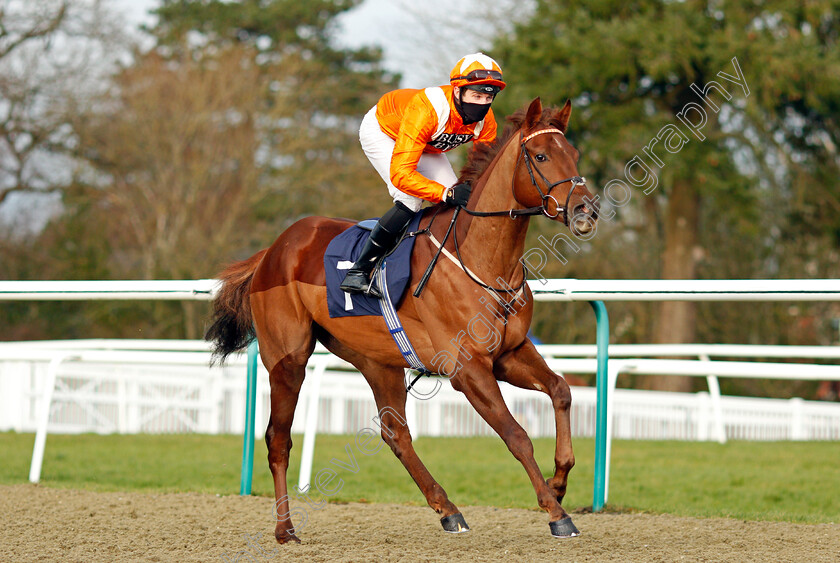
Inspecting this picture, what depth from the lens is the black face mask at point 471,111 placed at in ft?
13.1

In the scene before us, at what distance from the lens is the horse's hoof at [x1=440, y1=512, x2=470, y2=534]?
3.97 metres

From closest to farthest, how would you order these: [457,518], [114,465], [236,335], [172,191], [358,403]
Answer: [457,518], [236,335], [114,465], [358,403], [172,191]

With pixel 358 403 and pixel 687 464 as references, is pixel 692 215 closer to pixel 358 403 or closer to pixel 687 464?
pixel 358 403

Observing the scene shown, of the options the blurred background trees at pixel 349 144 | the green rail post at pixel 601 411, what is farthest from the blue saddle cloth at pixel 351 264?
the blurred background trees at pixel 349 144

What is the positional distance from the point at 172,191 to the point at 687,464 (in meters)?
14.6

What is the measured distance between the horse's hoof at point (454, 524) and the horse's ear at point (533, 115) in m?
1.63

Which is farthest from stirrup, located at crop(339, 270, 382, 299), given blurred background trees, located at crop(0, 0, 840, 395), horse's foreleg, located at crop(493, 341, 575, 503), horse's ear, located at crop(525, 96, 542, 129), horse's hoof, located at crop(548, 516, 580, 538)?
blurred background trees, located at crop(0, 0, 840, 395)

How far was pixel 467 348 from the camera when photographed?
3.71m

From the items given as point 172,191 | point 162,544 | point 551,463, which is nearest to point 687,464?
point 551,463

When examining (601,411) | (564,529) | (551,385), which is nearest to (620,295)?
(601,411)

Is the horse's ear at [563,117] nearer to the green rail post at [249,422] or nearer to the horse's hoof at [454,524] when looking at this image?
the horse's hoof at [454,524]

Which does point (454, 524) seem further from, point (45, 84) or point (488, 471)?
point (45, 84)

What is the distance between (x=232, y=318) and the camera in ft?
15.9

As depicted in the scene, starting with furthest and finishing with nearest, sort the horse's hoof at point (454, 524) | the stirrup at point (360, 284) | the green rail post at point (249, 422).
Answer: the green rail post at point (249, 422) < the stirrup at point (360, 284) < the horse's hoof at point (454, 524)
